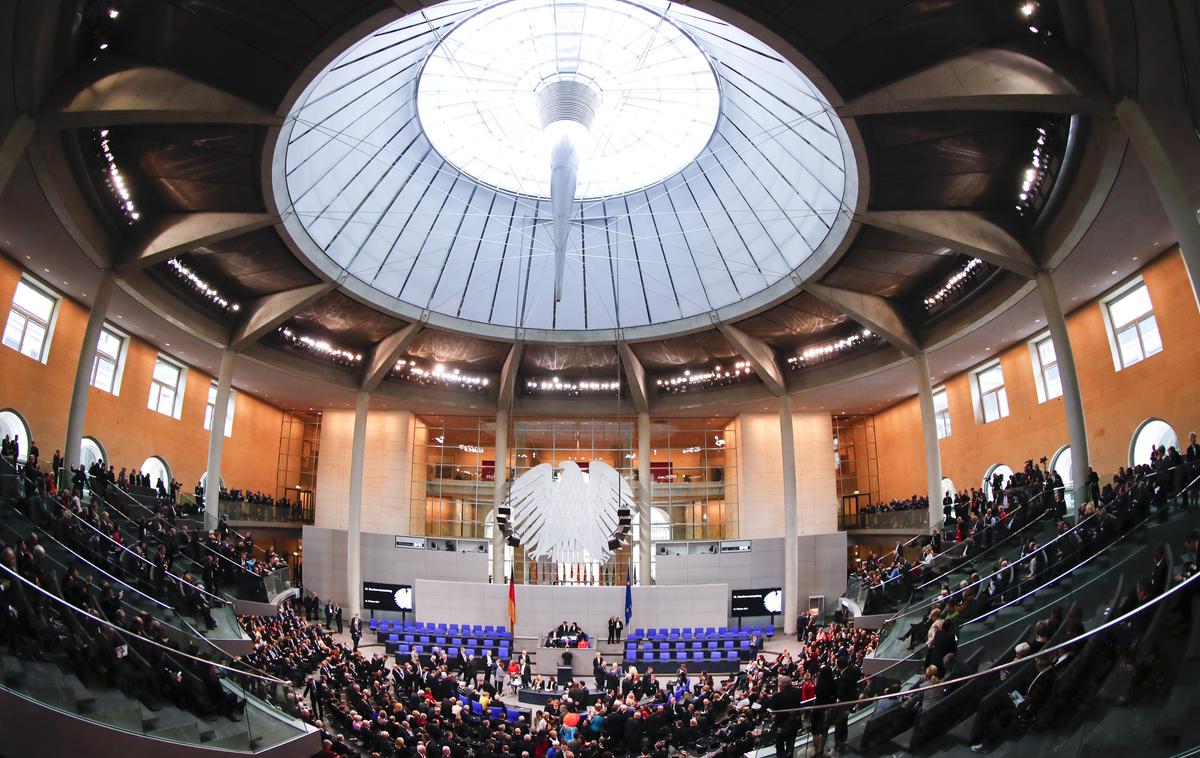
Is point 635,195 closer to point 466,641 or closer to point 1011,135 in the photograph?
point 1011,135

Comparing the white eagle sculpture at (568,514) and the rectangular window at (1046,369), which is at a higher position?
the rectangular window at (1046,369)

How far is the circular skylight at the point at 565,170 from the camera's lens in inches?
896

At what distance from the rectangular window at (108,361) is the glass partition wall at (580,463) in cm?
1588

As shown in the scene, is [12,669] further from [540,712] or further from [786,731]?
[540,712]

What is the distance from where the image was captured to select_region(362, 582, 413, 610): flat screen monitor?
37.0 m

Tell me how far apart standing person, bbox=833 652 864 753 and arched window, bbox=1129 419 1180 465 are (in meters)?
17.2

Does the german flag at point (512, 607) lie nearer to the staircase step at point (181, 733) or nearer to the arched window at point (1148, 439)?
the staircase step at point (181, 733)

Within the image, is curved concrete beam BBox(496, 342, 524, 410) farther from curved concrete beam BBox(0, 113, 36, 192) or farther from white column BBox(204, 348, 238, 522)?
curved concrete beam BBox(0, 113, 36, 192)

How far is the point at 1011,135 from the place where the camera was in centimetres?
1883

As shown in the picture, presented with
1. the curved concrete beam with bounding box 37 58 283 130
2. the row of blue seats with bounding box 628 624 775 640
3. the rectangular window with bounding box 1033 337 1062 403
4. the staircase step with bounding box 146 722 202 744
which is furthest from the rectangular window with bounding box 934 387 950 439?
the staircase step with bounding box 146 722 202 744

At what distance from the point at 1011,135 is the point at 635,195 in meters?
15.6

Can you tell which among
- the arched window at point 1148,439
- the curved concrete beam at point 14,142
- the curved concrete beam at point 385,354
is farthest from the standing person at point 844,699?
the curved concrete beam at point 385,354

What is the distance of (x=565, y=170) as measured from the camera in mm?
24031

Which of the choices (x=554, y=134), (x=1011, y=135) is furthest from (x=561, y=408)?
(x=1011, y=135)
